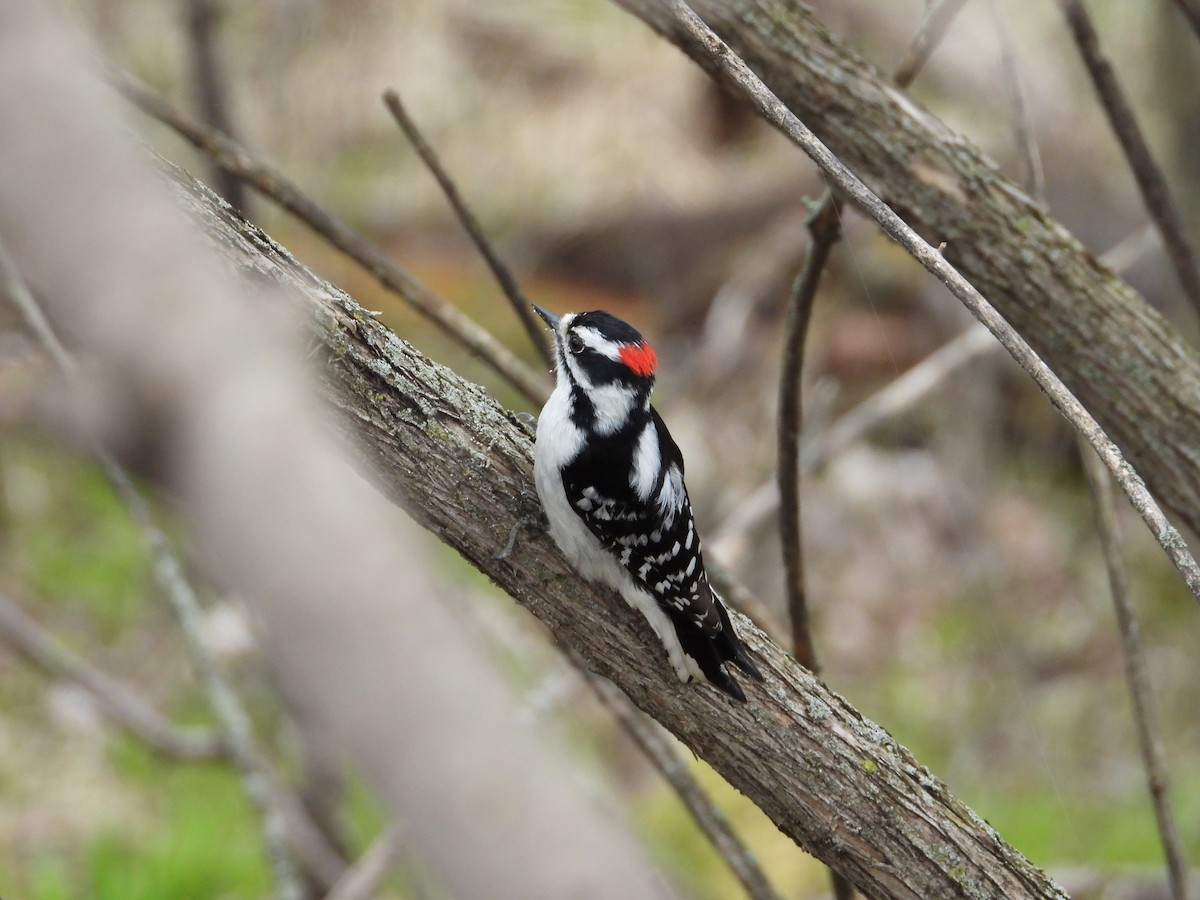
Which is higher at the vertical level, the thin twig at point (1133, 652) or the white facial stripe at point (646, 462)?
the thin twig at point (1133, 652)

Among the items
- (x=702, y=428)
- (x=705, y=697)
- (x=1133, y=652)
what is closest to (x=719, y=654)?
(x=705, y=697)

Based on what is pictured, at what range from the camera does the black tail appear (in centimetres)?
204

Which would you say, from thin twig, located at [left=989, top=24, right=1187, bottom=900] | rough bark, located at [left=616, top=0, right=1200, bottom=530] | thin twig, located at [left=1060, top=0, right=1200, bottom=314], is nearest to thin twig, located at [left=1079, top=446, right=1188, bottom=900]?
thin twig, located at [left=989, top=24, right=1187, bottom=900]

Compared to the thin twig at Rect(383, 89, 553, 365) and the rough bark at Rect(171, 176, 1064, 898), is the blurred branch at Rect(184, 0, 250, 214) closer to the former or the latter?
the thin twig at Rect(383, 89, 553, 365)

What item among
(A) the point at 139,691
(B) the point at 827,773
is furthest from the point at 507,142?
(B) the point at 827,773

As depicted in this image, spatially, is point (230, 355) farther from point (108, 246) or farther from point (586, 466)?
point (586, 466)

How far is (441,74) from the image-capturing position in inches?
339

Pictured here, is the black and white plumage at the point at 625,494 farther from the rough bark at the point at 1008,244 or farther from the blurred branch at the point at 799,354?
the rough bark at the point at 1008,244

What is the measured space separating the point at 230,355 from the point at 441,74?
336 inches

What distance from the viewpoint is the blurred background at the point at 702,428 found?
5.35 m

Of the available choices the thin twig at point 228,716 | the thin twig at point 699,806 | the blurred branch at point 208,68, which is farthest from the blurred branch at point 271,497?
the blurred branch at point 208,68

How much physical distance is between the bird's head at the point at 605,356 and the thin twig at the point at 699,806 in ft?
2.35

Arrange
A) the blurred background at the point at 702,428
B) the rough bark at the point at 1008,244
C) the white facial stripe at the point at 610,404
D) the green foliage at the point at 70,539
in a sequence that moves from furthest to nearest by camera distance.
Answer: the green foliage at the point at 70,539, the blurred background at the point at 702,428, the white facial stripe at the point at 610,404, the rough bark at the point at 1008,244

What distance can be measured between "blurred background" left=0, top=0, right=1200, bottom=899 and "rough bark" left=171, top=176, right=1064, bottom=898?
6.31 feet
